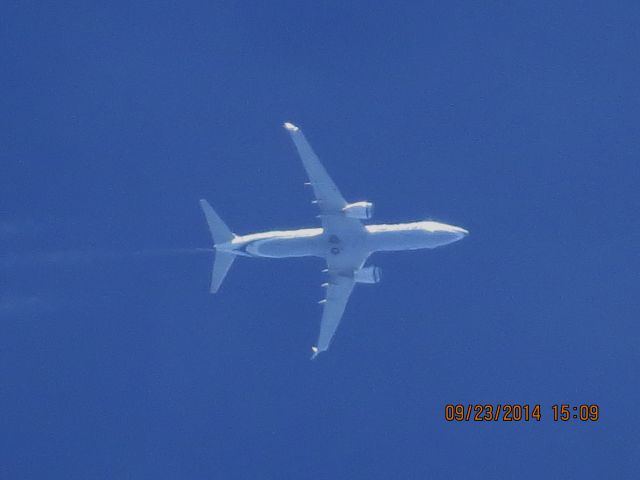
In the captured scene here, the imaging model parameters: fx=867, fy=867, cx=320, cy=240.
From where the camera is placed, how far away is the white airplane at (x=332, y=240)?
3501 inches

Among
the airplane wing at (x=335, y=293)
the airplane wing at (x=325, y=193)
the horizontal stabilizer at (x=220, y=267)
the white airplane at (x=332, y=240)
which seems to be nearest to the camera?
the airplane wing at (x=325, y=193)

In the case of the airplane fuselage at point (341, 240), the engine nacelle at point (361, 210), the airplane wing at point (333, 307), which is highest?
the engine nacelle at point (361, 210)

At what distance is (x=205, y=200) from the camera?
94.8 meters

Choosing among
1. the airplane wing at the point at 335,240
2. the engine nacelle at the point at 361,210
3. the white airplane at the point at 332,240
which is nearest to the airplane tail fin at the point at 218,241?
the white airplane at the point at 332,240

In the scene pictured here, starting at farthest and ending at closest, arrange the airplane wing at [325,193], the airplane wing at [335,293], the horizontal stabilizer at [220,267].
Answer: the horizontal stabilizer at [220,267] < the airplane wing at [335,293] < the airplane wing at [325,193]

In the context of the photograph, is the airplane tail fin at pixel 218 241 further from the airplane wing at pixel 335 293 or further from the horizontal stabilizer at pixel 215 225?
the airplane wing at pixel 335 293

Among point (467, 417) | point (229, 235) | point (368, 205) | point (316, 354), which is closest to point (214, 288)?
point (229, 235)

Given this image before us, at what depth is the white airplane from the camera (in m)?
88.9

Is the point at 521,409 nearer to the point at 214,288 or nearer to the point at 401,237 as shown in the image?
the point at 401,237

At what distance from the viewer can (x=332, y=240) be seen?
9188 centimetres

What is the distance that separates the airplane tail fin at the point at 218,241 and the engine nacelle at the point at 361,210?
560 inches

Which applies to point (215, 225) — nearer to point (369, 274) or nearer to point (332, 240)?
point (332, 240)

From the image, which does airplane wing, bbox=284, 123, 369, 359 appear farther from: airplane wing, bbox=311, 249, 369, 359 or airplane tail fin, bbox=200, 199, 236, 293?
airplane tail fin, bbox=200, 199, 236, 293

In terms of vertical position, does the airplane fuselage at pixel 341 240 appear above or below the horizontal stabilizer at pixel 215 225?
below
